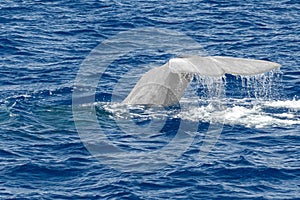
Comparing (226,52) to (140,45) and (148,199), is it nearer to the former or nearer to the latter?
(140,45)

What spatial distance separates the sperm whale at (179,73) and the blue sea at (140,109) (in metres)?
0.57

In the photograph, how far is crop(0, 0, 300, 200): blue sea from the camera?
24859 millimetres

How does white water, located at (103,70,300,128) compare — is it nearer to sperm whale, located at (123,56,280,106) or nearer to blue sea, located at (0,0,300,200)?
blue sea, located at (0,0,300,200)

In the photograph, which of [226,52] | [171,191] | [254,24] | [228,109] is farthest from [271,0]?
[171,191]

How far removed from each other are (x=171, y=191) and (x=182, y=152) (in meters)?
3.24

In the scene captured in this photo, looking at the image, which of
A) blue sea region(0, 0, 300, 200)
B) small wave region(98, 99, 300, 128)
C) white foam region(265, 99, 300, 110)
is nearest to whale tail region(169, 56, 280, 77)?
blue sea region(0, 0, 300, 200)

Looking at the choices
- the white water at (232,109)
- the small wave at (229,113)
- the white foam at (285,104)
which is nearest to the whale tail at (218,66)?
the white water at (232,109)

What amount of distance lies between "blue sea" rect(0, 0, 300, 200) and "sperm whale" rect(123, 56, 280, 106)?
0.57 metres

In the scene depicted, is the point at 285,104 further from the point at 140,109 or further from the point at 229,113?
the point at 140,109

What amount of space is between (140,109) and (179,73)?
8.34 ft

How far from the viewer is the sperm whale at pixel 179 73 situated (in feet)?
85.3

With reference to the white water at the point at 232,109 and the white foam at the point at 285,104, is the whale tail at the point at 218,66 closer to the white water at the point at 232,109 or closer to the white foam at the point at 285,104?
the white water at the point at 232,109

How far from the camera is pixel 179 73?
28.1m

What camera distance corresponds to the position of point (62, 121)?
29781 millimetres
